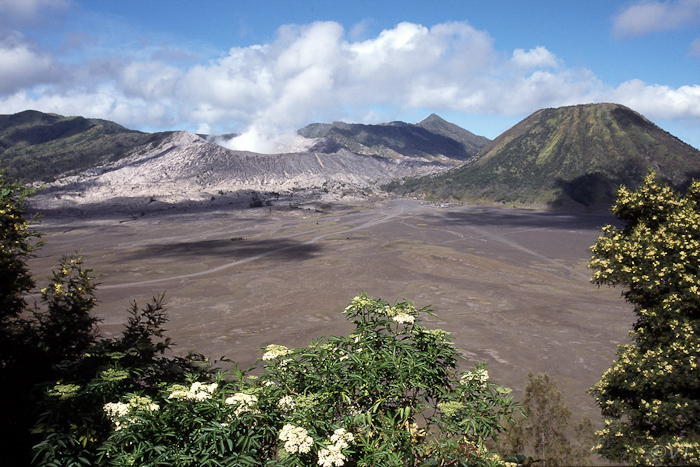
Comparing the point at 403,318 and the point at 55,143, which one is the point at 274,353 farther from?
the point at 55,143

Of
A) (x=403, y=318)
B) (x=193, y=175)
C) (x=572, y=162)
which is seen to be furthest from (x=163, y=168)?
(x=572, y=162)

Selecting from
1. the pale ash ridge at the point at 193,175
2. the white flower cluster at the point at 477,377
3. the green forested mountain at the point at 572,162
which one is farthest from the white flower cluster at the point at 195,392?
the green forested mountain at the point at 572,162

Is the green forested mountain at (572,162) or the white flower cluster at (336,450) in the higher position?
the green forested mountain at (572,162)

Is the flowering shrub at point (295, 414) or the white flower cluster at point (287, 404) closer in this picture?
the flowering shrub at point (295, 414)

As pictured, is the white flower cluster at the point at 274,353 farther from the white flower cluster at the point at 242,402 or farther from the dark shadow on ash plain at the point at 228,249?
the dark shadow on ash plain at the point at 228,249

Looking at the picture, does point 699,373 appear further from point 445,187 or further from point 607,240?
point 445,187

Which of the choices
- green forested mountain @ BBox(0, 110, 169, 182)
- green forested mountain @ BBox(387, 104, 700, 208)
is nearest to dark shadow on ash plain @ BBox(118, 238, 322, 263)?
green forested mountain @ BBox(0, 110, 169, 182)
